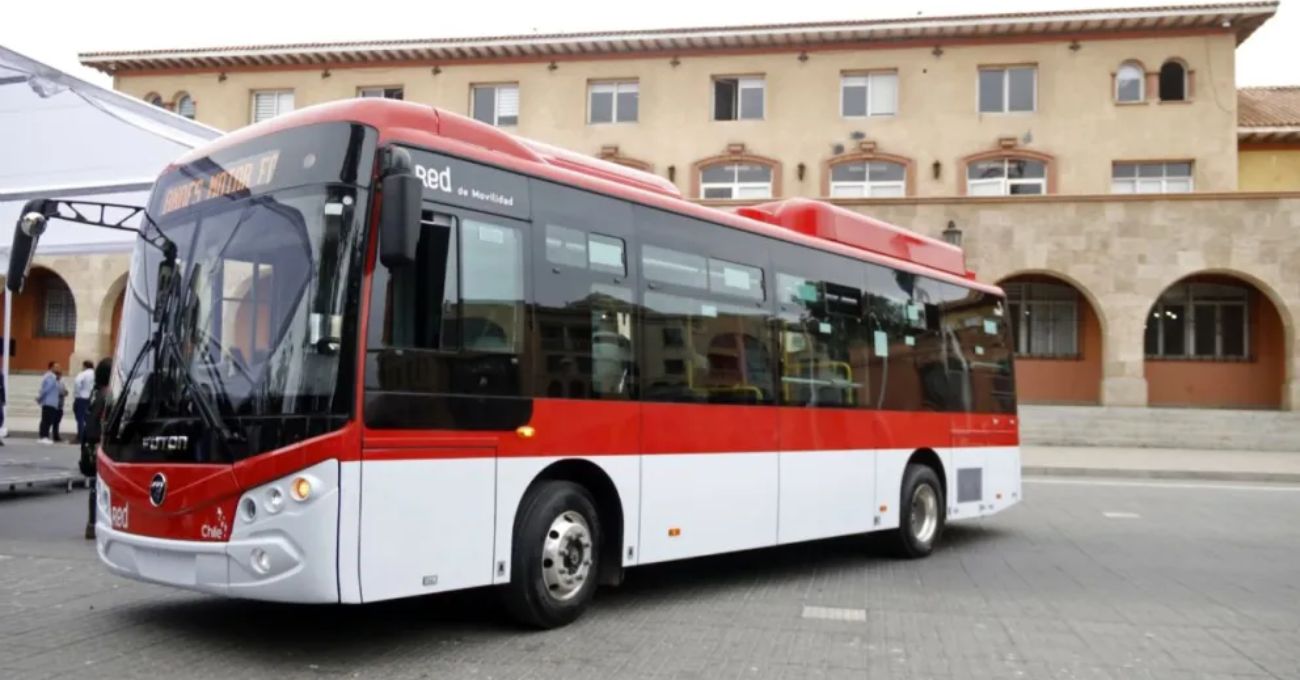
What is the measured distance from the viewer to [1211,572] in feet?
33.0

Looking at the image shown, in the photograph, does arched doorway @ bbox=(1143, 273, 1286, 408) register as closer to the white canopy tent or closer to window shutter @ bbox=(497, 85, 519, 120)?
window shutter @ bbox=(497, 85, 519, 120)

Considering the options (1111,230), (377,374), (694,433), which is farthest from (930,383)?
(1111,230)

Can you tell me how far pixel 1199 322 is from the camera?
103ft

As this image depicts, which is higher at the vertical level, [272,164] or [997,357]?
[272,164]

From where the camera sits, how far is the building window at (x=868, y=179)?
3272 cm

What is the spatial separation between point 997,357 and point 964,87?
73.0 ft

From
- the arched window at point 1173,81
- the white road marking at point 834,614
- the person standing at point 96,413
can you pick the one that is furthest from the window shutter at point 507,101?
the white road marking at point 834,614

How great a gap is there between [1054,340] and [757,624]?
88.5ft

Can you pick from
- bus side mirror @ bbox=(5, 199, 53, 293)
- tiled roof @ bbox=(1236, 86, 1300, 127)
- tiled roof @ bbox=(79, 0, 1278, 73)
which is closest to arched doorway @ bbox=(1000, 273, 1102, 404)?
tiled roof @ bbox=(79, 0, 1278, 73)

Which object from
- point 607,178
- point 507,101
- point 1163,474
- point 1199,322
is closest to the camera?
point 607,178

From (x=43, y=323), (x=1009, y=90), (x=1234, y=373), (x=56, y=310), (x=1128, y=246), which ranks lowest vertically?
(x=1234, y=373)

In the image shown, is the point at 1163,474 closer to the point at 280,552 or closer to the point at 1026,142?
the point at 1026,142

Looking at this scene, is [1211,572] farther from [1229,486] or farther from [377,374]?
[1229,486]

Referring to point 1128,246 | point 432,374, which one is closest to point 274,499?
point 432,374
